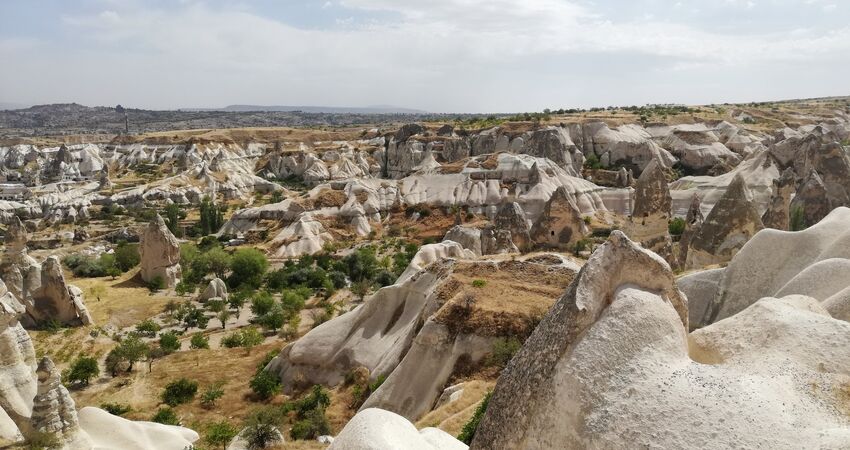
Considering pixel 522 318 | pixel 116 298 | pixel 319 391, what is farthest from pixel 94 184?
pixel 522 318

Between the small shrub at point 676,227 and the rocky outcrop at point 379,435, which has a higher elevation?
the rocky outcrop at point 379,435

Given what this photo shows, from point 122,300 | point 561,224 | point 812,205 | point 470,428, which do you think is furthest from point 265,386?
point 812,205

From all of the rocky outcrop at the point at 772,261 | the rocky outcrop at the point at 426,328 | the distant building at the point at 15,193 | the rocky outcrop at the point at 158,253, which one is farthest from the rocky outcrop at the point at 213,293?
the distant building at the point at 15,193

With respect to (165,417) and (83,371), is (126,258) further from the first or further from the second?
(165,417)

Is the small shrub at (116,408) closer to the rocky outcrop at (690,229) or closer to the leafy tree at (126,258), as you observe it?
the leafy tree at (126,258)

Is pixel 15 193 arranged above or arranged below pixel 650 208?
below
